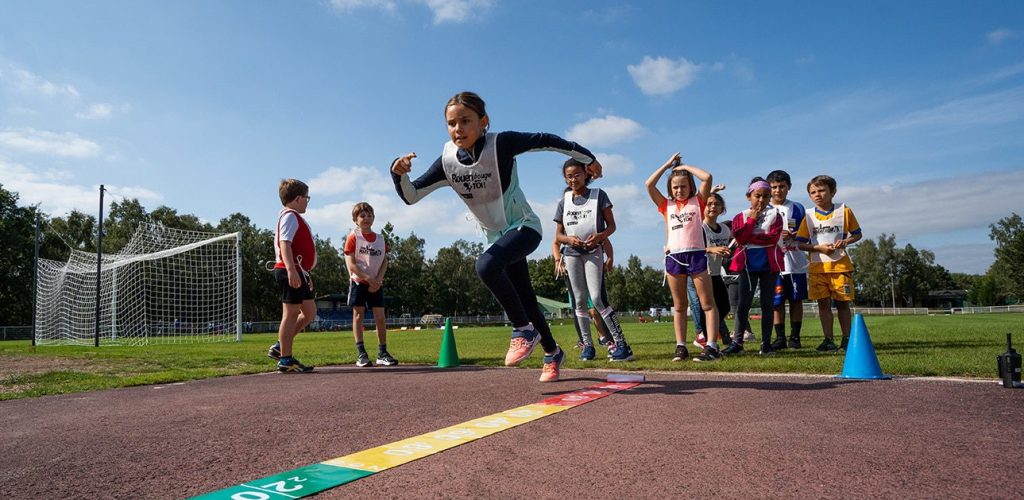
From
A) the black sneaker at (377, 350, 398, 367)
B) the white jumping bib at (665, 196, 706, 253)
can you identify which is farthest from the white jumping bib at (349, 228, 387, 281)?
the white jumping bib at (665, 196, 706, 253)

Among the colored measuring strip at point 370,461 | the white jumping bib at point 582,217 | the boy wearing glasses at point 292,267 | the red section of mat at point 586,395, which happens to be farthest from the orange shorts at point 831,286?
the boy wearing glasses at point 292,267

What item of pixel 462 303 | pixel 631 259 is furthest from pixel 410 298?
pixel 631 259

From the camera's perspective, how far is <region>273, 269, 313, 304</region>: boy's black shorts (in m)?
6.31

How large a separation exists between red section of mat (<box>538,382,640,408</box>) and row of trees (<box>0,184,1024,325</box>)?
137 ft

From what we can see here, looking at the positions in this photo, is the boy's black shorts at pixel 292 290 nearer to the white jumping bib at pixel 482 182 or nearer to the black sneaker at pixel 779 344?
the white jumping bib at pixel 482 182

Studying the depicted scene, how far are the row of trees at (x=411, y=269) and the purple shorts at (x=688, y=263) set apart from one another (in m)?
39.9

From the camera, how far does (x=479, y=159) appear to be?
4.36 meters

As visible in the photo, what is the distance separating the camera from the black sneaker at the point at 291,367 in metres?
6.33

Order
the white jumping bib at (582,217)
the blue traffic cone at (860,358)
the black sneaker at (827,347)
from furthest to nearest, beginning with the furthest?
the black sneaker at (827,347) < the white jumping bib at (582,217) < the blue traffic cone at (860,358)

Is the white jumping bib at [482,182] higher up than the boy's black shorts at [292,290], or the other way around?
the white jumping bib at [482,182]

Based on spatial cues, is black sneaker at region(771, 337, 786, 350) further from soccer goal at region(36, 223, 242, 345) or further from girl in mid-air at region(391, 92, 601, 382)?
soccer goal at region(36, 223, 242, 345)

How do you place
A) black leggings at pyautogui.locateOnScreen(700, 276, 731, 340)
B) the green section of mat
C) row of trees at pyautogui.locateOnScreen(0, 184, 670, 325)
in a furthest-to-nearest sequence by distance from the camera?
row of trees at pyautogui.locateOnScreen(0, 184, 670, 325) → black leggings at pyautogui.locateOnScreen(700, 276, 731, 340) → the green section of mat

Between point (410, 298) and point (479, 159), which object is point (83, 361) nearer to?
point (479, 159)

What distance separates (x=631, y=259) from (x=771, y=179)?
101 m
